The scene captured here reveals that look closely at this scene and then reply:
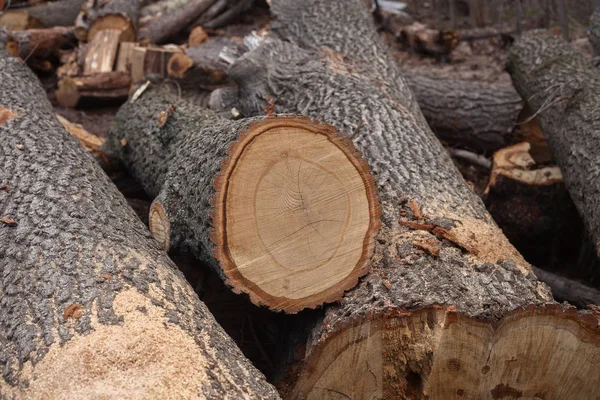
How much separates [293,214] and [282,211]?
0.17 feet

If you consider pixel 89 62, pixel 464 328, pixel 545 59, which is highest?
pixel 545 59

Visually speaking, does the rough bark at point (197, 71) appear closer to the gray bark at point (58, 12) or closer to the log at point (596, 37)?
the gray bark at point (58, 12)

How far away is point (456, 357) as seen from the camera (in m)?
2.49

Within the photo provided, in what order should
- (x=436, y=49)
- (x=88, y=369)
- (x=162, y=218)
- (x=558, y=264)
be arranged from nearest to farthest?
1. (x=88, y=369)
2. (x=162, y=218)
3. (x=558, y=264)
4. (x=436, y=49)

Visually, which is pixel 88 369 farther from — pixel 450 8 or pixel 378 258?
pixel 450 8

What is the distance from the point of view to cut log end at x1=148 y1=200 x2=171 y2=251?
3.29m

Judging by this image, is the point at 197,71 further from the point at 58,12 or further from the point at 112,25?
the point at 58,12

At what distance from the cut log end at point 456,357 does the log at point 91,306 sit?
0.98 feet

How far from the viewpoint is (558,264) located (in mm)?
4750

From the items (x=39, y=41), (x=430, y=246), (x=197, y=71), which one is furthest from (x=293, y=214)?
(x=39, y=41)

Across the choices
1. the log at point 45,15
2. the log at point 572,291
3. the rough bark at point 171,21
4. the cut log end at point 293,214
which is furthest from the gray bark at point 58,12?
the log at point 572,291

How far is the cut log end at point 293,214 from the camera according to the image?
9.23 feet

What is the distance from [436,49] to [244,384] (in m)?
6.93

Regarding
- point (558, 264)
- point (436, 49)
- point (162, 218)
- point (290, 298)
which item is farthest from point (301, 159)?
point (436, 49)
